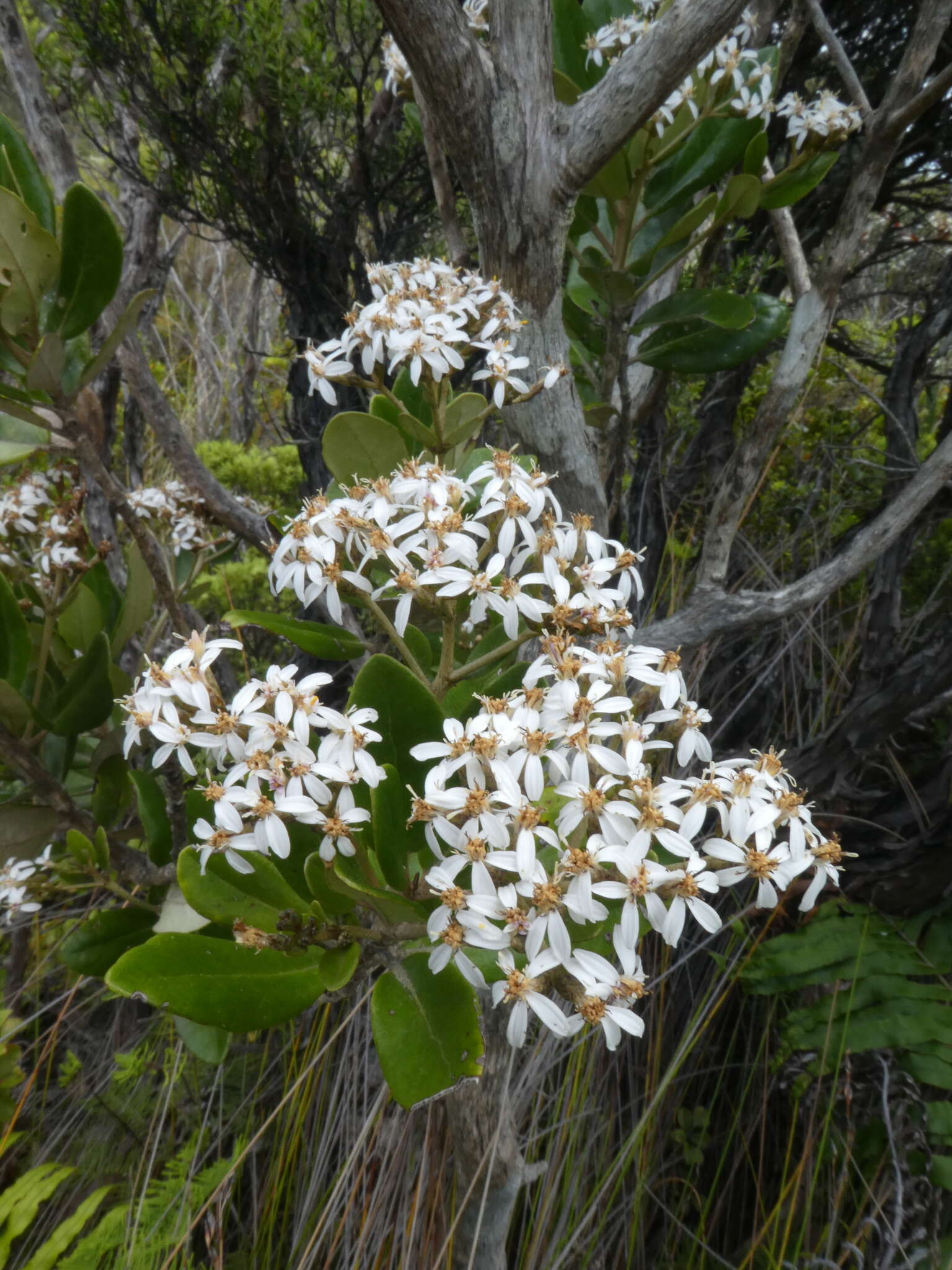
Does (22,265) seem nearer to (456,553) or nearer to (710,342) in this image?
(456,553)

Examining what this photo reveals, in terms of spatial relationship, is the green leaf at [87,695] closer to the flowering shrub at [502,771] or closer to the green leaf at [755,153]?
the flowering shrub at [502,771]

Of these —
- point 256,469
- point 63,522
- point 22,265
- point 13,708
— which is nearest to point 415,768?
point 13,708

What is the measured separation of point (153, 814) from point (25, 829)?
18 cm

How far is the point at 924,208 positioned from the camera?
6.63 feet

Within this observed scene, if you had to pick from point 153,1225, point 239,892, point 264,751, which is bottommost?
point 153,1225

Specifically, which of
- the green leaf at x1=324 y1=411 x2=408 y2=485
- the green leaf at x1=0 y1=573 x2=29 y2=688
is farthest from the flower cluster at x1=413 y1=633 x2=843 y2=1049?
the green leaf at x1=0 y1=573 x2=29 y2=688

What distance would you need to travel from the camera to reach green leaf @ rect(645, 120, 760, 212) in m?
1.22

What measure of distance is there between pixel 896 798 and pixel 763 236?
1.38 meters

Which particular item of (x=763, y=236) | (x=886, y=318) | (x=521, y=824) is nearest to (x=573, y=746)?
(x=521, y=824)

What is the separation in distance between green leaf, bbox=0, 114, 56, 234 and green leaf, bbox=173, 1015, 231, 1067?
35.6 inches

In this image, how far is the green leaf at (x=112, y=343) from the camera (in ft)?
2.87

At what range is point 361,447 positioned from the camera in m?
0.92

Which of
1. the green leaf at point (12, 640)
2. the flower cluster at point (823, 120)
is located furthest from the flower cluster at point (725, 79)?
the green leaf at point (12, 640)

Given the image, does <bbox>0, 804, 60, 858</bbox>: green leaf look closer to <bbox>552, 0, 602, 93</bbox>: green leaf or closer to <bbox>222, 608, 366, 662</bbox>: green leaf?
<bbox>222, 608, 366, 662</bbox>: green leaf
